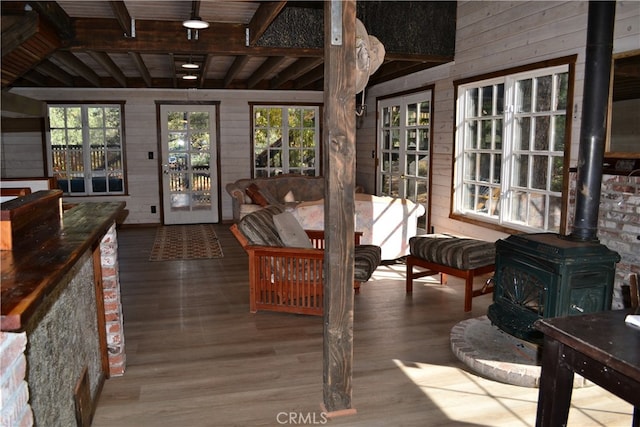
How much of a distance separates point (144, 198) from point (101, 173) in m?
0.83

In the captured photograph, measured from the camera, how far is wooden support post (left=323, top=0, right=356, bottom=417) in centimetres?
244

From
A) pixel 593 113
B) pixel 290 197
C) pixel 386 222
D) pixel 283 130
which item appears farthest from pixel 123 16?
pixel 283 130

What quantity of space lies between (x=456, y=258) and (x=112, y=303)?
2.68 m

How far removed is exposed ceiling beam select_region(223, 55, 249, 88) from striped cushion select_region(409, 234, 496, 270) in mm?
3179

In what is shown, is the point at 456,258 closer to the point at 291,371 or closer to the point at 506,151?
the point at 506,151

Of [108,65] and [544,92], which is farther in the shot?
[108,65]

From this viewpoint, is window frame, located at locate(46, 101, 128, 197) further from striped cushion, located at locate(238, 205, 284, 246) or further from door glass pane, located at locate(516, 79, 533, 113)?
door glass pane, located at locate(516, 79, 533, 113)

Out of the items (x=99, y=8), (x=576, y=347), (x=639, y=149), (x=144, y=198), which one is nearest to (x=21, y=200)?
(x=576, y=347)

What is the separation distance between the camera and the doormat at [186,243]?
6.70m

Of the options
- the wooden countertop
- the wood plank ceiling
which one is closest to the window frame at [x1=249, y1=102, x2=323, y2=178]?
the wood plank ceiling

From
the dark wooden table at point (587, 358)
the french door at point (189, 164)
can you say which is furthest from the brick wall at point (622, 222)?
the french door at point (189, 164)

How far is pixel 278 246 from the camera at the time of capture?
4.38 m

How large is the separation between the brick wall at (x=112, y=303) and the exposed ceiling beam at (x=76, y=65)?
3.73m

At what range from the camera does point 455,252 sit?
4.41m
